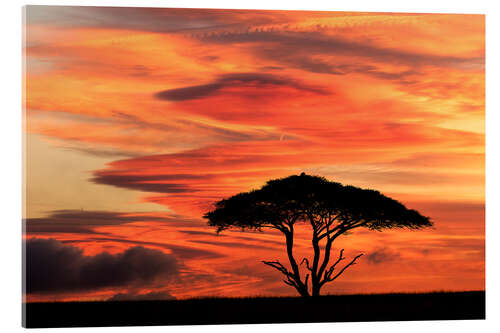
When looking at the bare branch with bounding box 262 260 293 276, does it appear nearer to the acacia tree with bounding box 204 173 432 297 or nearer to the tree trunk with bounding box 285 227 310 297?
the acacia tree with bounding box 204 173 432 297

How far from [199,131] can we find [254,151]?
1.01 m

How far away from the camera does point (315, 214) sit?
16.9 m

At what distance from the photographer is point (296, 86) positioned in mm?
16297

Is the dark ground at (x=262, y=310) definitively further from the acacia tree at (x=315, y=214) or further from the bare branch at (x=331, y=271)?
the acacia tree at (x=315, y=214)

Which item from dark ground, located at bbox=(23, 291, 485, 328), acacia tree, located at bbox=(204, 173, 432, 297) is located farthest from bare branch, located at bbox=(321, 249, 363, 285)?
dark ground, located at bbox=(23, 291, 485, 328)

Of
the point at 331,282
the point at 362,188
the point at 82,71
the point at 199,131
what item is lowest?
the point at 331,282

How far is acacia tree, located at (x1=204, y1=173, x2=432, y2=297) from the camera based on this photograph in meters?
16.3

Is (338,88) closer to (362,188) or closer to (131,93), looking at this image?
(362,188)

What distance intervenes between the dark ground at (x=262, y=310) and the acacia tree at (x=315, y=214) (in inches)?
20.8

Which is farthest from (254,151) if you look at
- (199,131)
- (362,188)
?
(362,188)

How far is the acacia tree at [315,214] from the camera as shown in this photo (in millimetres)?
16312

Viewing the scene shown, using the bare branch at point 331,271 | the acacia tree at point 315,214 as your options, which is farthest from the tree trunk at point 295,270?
the bare branch at point 331,271

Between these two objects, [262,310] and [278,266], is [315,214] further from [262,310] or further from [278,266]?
[262,310]

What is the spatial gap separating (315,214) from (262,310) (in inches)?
83.1
